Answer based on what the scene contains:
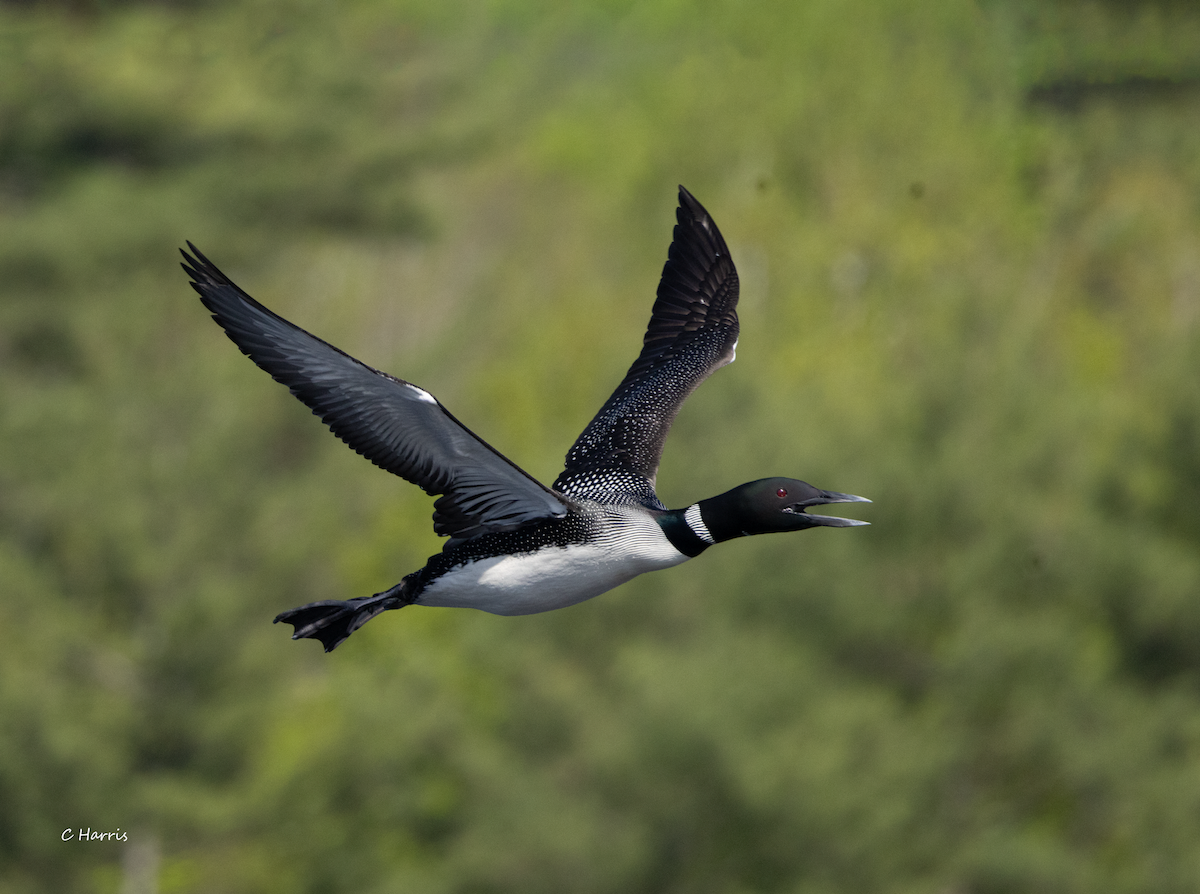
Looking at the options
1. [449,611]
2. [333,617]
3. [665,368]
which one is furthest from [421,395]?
[449,611]

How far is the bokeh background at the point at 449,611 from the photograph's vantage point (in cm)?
1750

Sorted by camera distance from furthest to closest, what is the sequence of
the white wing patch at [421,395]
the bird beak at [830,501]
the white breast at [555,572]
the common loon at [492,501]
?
1. the white breast at [555,572]
2. the bird beak at [830,501]
3. the common loon at [492,501]
4. the white wing patch at [421,395]

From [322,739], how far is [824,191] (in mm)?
22353

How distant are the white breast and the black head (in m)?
0.23

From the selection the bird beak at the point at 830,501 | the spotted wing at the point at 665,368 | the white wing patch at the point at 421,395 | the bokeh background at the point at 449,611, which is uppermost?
the bokeh background at the point at 449,611

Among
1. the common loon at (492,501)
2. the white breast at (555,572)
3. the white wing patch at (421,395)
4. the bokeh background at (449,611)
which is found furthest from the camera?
the bokeh background at (449,611)

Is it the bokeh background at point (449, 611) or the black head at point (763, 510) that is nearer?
the black head at point (763, 510)

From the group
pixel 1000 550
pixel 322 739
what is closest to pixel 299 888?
pixel 322 739

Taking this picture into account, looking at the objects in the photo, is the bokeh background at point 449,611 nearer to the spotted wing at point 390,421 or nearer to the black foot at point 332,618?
the black foot at point 332,618

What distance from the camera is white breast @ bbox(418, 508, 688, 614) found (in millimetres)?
6988

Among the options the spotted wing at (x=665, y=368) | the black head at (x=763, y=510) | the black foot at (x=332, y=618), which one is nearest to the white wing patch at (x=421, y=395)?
the black foot at (x=332, y=618)
